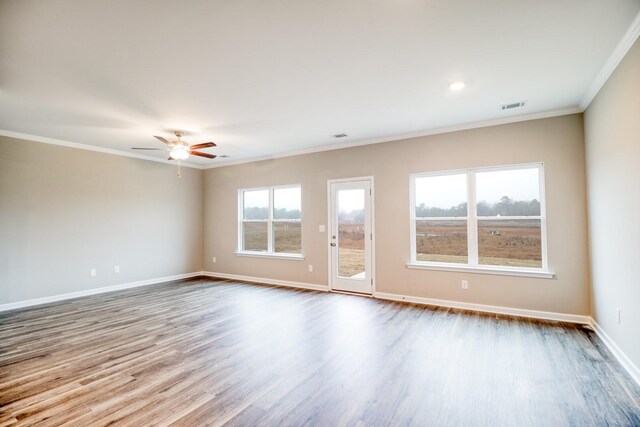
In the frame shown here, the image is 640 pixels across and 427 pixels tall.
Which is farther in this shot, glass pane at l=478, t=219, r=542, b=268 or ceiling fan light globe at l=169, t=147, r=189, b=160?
ceiling fan light globe at l=169, t=147, r=189, b=160

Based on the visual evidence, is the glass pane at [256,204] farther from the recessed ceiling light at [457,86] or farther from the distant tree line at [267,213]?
the recessed ceiling light at [457,86]

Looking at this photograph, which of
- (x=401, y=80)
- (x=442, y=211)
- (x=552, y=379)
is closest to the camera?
(x=552, y=379)

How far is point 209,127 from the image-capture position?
15.1 ft

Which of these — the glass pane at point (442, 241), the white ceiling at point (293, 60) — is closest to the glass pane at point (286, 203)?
the white ceiling at point (293, 60)

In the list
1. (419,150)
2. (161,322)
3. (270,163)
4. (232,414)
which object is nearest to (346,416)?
(232,414)

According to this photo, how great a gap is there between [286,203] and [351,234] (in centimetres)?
173

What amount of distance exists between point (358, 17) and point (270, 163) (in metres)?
4.67

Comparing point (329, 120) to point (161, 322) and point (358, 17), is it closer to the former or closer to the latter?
point (358, 17)

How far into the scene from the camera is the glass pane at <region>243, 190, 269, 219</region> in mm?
6809

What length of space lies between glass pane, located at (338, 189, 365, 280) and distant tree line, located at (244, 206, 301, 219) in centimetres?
110

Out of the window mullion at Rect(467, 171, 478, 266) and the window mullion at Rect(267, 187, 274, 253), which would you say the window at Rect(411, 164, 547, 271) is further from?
the window mullion at Rect(267, 187, 274, 253)

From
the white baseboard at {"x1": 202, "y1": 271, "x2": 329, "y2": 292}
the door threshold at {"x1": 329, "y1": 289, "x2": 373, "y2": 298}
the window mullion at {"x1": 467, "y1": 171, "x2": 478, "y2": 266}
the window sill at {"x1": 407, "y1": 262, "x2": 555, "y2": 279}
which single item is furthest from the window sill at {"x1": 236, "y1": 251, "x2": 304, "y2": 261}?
the window mullion at {"x1": 467, "y1": 171, "x2": 478, "y2": 266}

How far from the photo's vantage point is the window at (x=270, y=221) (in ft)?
20.9

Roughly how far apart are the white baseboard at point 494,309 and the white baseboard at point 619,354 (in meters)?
0.24
